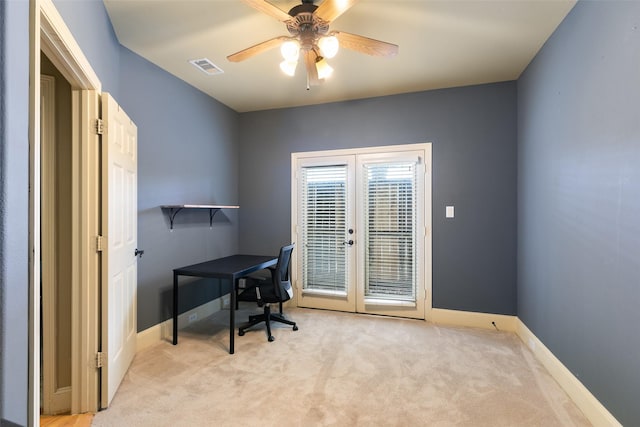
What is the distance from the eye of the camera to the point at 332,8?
185cm

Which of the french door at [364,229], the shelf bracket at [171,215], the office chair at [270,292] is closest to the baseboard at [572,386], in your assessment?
the french door at [364,229]

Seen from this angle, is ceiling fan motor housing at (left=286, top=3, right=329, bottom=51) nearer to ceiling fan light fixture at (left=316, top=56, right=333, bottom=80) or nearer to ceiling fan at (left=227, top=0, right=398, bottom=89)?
ceiling fan at (left=227, top=0, right=398, bottom=89)

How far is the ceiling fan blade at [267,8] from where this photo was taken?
1803 mm

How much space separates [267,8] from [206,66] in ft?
4.88

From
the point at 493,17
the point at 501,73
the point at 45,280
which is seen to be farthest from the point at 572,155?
the point at 45,280

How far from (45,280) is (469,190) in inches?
150

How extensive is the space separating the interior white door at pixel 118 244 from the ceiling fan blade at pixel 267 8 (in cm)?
110

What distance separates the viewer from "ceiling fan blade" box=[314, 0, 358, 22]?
178 cm

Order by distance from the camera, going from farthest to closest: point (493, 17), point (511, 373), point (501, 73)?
point (501, 73) < point (511, 373) < point (493, 17)

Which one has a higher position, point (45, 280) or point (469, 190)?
point (469, 190)

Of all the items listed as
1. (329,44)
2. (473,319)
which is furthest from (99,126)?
(473,319)

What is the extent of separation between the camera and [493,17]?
230 cm

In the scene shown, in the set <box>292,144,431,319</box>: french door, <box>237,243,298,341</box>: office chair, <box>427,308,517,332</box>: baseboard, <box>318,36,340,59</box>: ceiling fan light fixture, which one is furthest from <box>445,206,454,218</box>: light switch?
<box>318,36,340,59</box>: ceiling fan light fixture

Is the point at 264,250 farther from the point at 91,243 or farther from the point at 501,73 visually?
the point at 501,73
